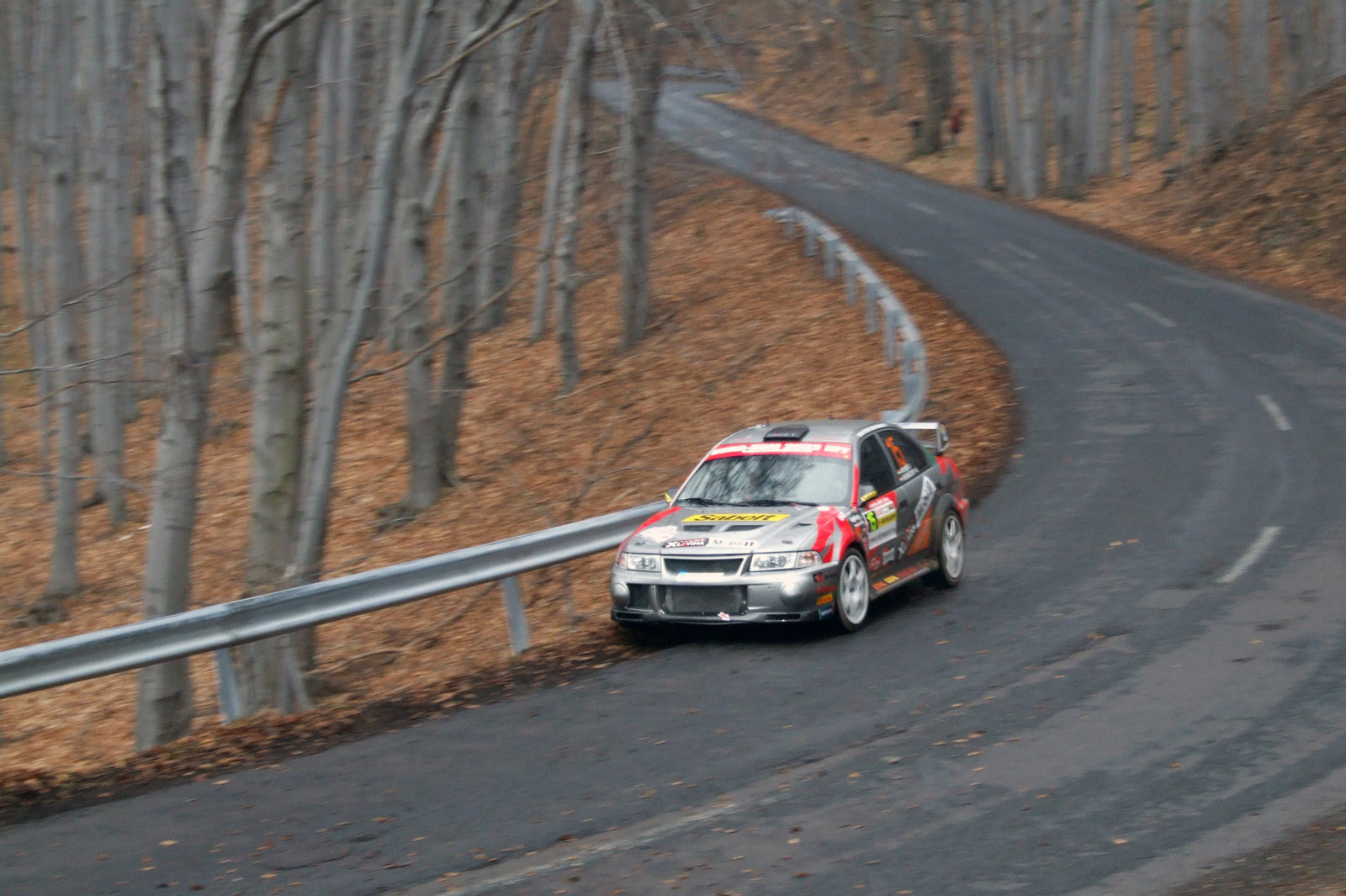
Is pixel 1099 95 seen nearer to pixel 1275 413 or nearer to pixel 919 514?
pixel 1275 413

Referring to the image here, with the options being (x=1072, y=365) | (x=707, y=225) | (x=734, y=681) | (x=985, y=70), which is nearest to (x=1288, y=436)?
(x=1072, y=365)

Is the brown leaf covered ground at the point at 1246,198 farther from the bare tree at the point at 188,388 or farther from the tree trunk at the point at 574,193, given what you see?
the bare tree at the point at 188,388

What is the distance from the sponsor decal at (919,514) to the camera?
449 inches

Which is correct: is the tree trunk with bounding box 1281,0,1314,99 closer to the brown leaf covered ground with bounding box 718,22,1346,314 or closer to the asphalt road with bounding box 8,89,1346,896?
the brown leaf covered ground with bounding box 718,22,1346,314

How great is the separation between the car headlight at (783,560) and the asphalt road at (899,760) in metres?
0.65

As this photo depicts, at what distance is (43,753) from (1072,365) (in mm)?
15855

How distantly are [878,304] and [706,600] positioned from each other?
580 inches

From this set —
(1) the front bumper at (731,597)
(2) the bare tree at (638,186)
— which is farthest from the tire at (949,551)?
(2) the bare tree at (638,186)

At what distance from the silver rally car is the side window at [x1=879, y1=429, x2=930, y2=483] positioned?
0.02 meters

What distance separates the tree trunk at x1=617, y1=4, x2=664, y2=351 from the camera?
21.1m

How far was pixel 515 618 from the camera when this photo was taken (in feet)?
35.6

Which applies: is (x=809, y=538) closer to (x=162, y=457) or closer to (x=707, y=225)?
(x=162, y=457)

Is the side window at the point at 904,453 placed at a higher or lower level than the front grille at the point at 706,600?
higher

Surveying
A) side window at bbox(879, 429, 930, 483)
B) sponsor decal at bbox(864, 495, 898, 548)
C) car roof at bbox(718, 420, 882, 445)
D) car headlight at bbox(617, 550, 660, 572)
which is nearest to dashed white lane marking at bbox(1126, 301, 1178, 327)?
side window at bbox(879, 429, 930, 483)
